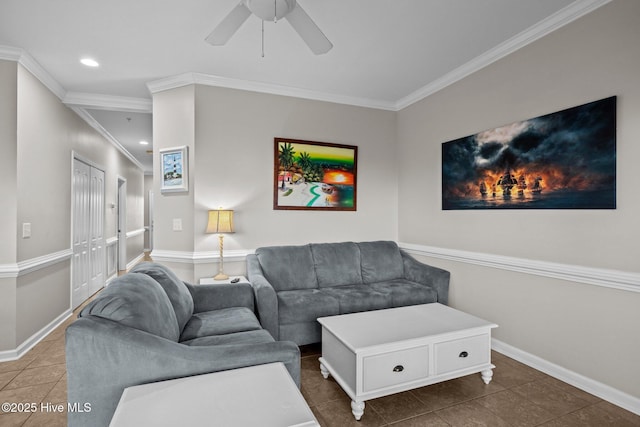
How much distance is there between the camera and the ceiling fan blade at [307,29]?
177cm

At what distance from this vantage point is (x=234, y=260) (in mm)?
3500

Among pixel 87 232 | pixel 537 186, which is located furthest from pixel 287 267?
pixel 87 232

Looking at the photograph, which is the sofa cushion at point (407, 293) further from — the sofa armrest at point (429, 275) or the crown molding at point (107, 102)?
the crown molding at point (107, 102)

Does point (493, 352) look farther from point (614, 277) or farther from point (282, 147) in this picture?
point (282, 147)

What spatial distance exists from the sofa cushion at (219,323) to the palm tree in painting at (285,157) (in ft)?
5.41

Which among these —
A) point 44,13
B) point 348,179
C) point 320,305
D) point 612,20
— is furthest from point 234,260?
point 612,20

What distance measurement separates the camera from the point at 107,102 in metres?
3.83

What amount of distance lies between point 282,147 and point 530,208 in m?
2.47

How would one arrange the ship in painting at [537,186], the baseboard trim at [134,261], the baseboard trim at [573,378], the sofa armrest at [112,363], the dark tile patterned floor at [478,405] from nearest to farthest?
the sofa armrest at [112,363] < the dark tile patterned floor at [478,405] < the baseboard trim at [573,378] < the ship in painting at [537,186] < the baseboard trim at [134,261]

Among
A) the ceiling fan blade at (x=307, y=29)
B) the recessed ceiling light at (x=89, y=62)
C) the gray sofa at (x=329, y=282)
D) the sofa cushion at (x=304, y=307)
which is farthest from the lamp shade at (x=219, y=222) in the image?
the ceiling fan blade at (x=307, y=29)

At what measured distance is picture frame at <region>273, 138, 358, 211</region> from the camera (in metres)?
3.69

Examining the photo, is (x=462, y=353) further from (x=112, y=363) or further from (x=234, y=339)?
(x=112, y=363)

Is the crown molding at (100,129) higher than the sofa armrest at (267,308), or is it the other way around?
the crown molding at (100,129)

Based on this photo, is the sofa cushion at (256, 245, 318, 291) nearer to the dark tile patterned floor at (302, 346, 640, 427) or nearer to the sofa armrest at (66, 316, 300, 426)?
the dark tile patterned floor at (302, 346, 640, 427)
